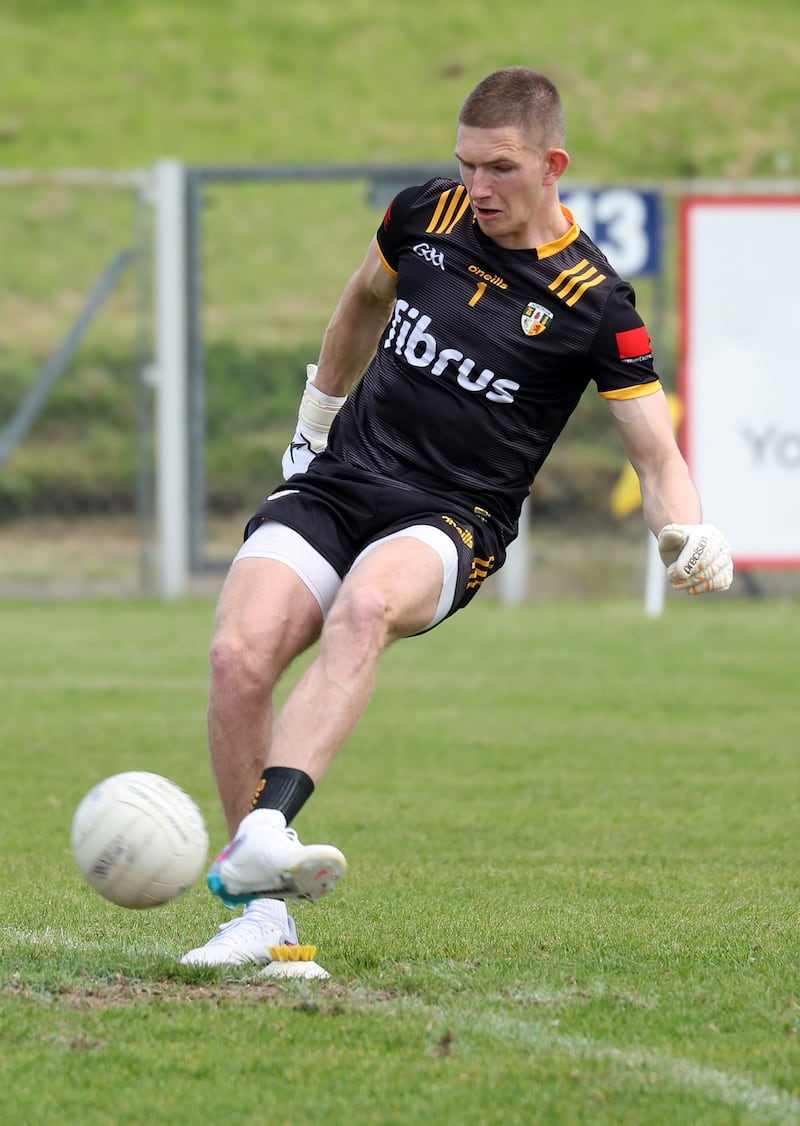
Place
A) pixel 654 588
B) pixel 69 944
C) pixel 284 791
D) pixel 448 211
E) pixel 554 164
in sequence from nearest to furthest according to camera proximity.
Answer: pixel 284 791 < pixel 69 944 < pixel 554 164 < pixel 448 211 < pixel 654 588

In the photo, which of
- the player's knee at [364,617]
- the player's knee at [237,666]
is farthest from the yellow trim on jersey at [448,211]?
the player's knee at [237,666]

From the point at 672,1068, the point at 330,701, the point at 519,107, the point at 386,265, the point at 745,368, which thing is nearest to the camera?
the point at 672,1068

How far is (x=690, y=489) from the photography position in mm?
4953

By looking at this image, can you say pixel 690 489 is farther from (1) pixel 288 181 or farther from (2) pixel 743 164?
(2) pixel 743 164

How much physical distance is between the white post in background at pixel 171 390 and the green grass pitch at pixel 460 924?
437 cm

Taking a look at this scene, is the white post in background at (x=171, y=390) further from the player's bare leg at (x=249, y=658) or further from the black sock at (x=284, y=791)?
the black sock at (x=284, y=791)

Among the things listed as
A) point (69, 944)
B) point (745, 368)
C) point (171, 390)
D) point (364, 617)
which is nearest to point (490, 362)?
point (364, 617)

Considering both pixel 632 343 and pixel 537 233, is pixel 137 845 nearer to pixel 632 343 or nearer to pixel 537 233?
pixel 632 343

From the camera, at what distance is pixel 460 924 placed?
5.17m

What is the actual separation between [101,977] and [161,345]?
11244mm

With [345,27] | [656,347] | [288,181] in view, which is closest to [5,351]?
[288,181]

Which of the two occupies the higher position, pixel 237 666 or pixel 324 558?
pixel 324 558

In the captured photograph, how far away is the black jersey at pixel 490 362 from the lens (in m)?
5.10

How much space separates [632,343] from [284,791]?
168 cm
